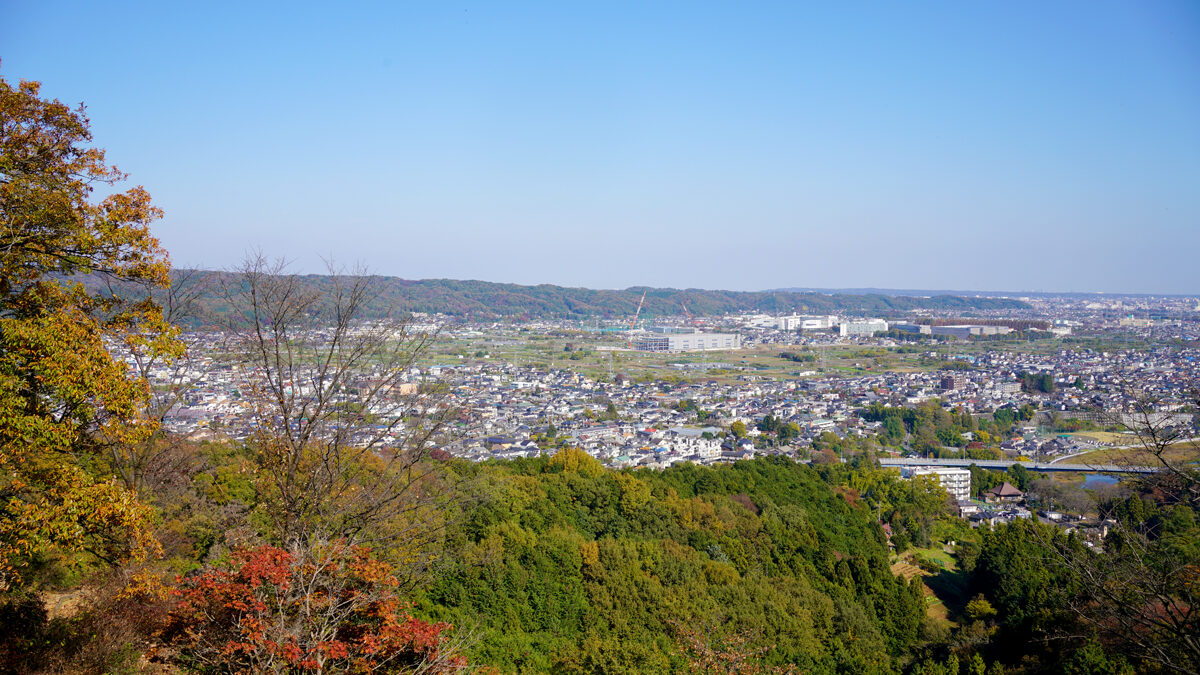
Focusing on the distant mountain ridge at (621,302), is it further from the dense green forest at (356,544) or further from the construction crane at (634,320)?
the dense green forest at (356,544)

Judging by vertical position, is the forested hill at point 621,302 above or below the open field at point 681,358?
above

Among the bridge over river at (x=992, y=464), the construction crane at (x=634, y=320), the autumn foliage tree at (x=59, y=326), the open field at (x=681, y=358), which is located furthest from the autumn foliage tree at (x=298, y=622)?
the construction crane at (x=634, y=320)

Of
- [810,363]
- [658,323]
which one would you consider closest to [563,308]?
[658,323]

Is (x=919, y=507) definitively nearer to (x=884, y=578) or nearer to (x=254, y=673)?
(x=884, y=578)

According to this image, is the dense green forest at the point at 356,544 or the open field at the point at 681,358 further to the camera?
the open field at the point at 681,358

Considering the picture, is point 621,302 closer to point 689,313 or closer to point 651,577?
point 689,313

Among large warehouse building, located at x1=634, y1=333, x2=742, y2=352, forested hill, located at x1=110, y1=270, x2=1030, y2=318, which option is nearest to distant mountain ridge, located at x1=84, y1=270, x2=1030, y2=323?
forested hill, located at x1=110, y1=270, x2=1030, y2=318
